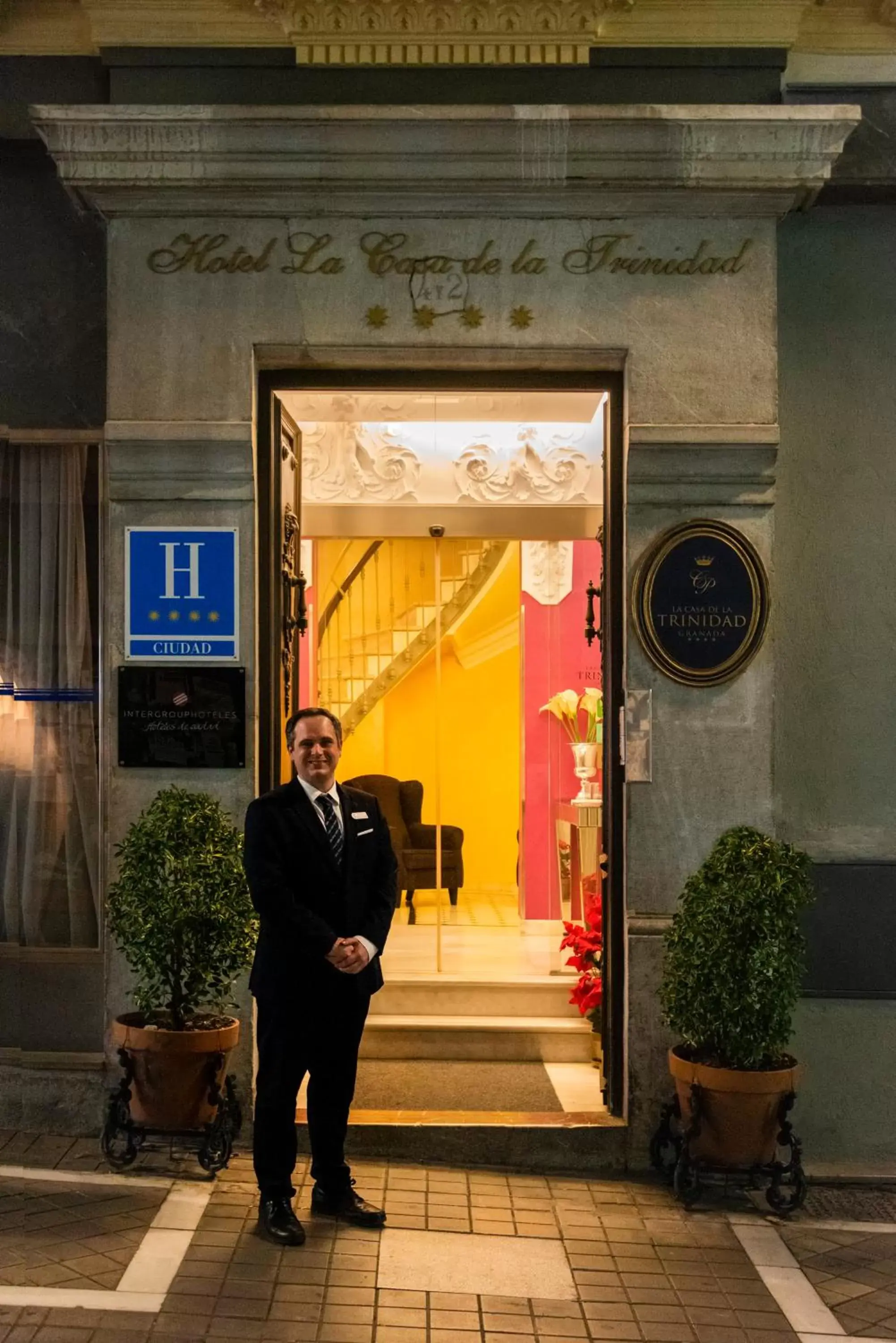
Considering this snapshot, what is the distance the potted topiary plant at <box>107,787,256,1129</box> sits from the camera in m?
5.72

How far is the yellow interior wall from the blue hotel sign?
723cm

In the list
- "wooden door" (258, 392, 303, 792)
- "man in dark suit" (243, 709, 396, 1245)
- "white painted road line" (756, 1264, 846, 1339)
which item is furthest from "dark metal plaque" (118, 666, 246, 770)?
"white painted road line" (756, 1264, 846, 1339)

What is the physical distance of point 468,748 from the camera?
1372 cm

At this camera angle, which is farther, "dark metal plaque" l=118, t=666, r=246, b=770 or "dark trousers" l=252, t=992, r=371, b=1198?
"dark metal plaque" l=118, t=666, r=246, b=770

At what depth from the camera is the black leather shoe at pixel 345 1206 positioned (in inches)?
211

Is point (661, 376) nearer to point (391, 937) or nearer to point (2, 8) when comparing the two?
point (2, 8)

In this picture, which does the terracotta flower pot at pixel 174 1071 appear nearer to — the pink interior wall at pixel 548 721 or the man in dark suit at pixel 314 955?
the man in dark suit at pixel 314 955

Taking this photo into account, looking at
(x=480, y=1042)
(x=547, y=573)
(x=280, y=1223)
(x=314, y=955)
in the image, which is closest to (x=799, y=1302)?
(x=280, y=1223)

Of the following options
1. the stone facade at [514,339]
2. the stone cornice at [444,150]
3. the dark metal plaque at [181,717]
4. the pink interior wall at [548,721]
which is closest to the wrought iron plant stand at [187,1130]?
the stone facade at [514,339]

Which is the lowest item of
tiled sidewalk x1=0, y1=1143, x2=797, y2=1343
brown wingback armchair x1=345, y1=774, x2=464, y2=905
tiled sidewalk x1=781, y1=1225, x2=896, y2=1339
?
tiled sidewalk x1=781, y1=1225, x2=896, y2=1339

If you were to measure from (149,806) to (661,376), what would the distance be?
296 centimetres

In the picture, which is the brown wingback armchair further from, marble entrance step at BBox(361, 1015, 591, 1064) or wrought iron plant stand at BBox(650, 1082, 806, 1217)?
wrought iron plant stand at BBox(650, 1082, 806, 1217)

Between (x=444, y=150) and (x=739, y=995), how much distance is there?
376cm

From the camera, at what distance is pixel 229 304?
6.33m
